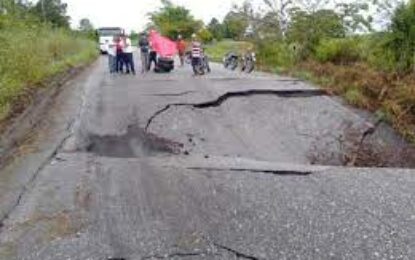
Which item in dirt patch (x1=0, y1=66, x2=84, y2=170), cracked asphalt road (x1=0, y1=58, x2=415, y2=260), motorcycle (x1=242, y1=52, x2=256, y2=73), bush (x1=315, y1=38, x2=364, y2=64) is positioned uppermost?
bush (x1=315, y1=38, x2=364, y2=64)

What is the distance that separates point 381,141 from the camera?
1172 cm

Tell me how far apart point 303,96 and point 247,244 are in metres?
9.69

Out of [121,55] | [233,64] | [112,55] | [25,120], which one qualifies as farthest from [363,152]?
[233,64]

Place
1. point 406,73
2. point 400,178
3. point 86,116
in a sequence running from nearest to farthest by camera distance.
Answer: point 400,178 < point 86,116 < point 406,73

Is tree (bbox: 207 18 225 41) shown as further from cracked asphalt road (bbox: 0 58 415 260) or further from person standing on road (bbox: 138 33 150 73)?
cracked asphalt road (bbox: 0 58 415 260)

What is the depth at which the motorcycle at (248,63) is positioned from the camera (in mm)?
23266

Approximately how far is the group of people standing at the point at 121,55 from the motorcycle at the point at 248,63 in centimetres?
443

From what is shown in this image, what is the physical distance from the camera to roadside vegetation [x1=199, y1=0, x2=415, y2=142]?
556 inches

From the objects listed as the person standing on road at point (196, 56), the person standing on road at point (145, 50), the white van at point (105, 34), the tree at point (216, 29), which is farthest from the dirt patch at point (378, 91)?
the tree at point (216, 29)

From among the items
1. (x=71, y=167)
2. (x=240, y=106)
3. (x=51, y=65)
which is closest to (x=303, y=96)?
(x=240, y=106)

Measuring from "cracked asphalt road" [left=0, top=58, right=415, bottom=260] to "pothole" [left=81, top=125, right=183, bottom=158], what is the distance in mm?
24

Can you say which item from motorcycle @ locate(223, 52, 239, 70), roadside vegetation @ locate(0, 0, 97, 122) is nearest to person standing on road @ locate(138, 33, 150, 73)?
roadside vegetation @ locate(0, 0, 97, 122)

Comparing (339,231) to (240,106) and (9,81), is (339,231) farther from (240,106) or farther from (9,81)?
(9,81)

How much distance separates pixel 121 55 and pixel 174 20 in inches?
1964
